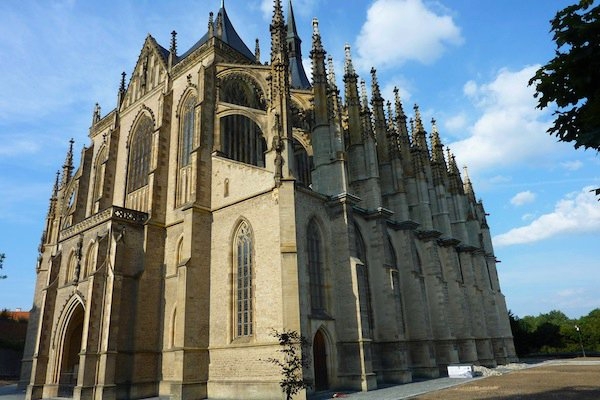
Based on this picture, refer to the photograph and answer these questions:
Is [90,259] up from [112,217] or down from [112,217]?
down

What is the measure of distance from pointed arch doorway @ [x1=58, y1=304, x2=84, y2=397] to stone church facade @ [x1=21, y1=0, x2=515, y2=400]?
0.10 m

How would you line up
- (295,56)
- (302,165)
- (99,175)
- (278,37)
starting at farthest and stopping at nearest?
(295,56), (99,175), (302,165), (278,37)

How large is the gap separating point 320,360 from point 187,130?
1499 cm

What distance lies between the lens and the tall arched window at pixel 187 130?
24.7m

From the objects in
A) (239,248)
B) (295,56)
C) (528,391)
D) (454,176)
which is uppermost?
(295,56)

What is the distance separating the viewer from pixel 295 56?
45156 millimetres

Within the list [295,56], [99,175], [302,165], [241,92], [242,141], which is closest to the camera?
[242,141]

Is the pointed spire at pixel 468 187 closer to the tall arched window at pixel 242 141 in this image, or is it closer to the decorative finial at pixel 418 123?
the decorative finial at pixel 418 123

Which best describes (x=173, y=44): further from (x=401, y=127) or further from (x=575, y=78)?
(x=575, y=78)

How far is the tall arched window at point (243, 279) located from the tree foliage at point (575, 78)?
1349 centimetres

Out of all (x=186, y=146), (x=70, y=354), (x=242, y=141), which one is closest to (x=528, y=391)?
(x=242, y=141)

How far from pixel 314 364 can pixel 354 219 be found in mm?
8163

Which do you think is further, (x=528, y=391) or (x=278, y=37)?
(x=278, y=37)

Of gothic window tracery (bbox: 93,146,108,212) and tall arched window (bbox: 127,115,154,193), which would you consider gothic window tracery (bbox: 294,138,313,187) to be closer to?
tall arched window (bbox: 127,115,154,193)
